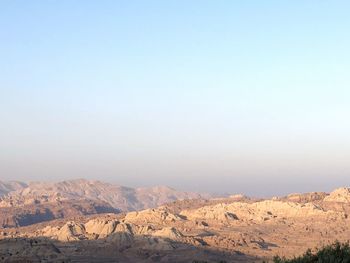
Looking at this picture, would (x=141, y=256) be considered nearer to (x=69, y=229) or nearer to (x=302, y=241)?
(x=69, y=229)

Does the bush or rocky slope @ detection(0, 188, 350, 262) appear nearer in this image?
the bush

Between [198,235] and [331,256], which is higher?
[331,256]

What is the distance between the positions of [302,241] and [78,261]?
4512cm

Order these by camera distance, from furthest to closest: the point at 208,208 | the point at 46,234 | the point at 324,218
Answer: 1. the point at 208,208
2. the point at 324,218
3. the point at 46,234

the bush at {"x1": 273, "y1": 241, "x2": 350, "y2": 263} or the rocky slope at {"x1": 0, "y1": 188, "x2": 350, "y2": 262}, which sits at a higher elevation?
the bush at {"x1": 273, "y1": 241, "x2": 350, "y2": 263}

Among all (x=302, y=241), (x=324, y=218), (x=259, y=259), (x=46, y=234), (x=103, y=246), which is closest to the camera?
(x=259, y=259)

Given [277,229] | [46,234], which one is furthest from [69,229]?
[277,229]

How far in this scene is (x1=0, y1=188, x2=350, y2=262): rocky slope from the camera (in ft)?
267

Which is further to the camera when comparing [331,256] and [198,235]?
[198,235]

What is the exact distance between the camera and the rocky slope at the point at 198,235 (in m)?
81.4

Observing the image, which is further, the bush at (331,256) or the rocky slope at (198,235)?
the rocky slope at (198,235)

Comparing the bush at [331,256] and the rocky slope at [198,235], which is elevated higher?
the bush at [331,256]

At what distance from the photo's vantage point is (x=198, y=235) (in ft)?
324

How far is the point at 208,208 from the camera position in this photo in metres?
130
